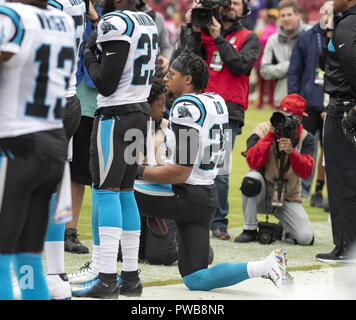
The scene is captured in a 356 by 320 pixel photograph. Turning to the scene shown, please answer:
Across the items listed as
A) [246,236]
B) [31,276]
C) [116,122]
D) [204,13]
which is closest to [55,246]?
[31,276]

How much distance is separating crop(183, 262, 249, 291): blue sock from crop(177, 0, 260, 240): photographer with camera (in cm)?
214

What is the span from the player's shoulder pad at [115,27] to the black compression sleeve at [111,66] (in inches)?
1.9

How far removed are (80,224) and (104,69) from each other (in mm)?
2970

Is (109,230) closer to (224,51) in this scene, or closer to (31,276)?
(31,276)

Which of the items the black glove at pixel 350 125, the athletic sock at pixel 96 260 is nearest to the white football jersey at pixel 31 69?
the athletic sock at pixel 96 260

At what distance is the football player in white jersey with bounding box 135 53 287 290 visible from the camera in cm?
493

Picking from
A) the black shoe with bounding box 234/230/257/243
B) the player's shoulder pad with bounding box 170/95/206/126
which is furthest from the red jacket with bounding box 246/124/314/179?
the player's shoulder pad with bounding box 170/95/206/126

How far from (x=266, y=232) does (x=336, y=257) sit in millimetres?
837

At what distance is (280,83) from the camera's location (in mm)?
9602

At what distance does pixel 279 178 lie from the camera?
7055 mm
